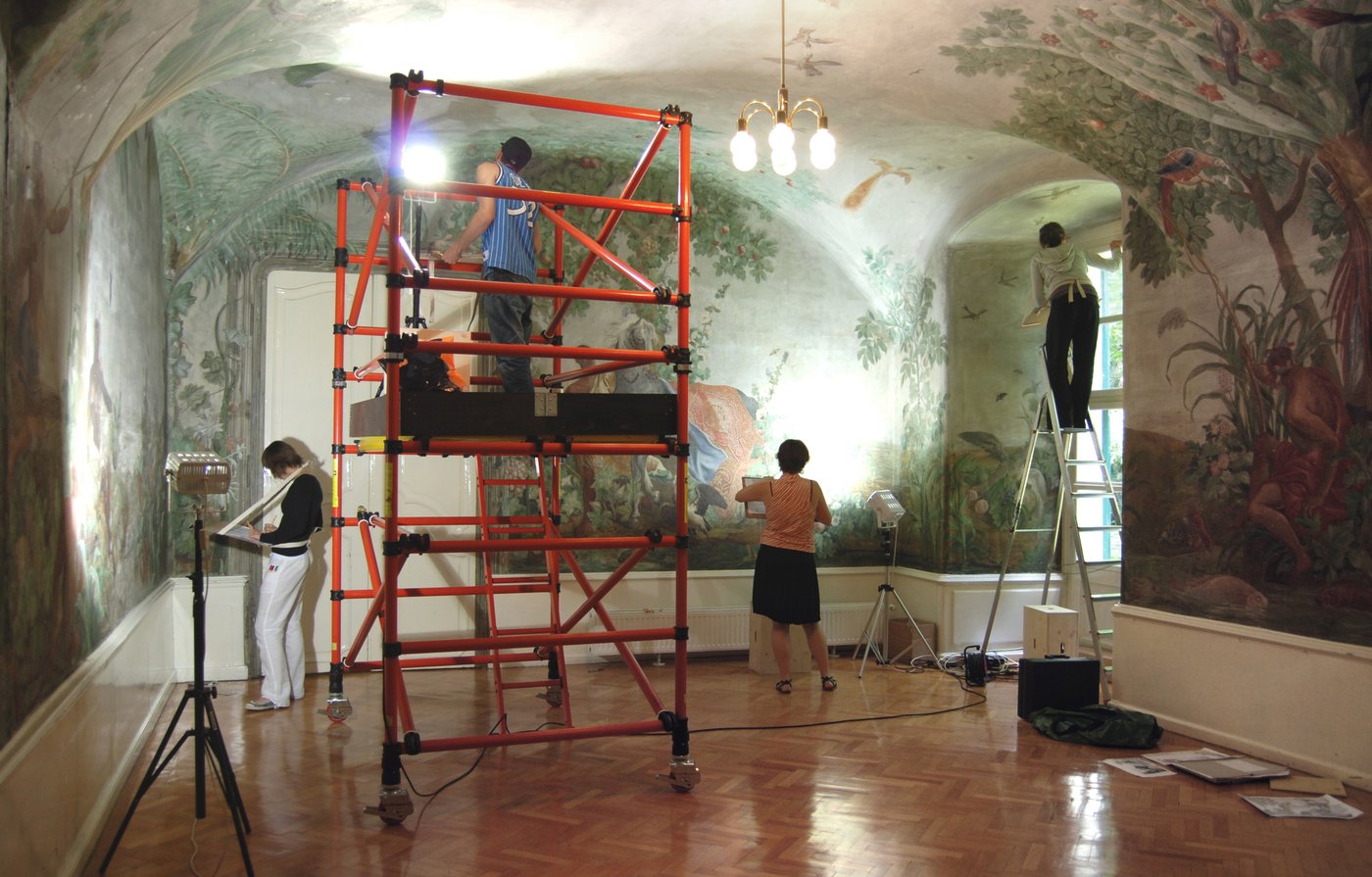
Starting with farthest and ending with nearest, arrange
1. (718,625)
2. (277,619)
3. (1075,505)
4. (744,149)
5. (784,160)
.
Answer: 1. (718,625)
2. (1075,505)
3. (277,619)
4. (744,149)
5. (784,160)

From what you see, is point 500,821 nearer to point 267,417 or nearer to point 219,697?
point 219,697

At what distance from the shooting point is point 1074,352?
7.12 m

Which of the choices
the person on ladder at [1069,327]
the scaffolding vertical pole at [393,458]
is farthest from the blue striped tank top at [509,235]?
the person on ladder at [1069,327]

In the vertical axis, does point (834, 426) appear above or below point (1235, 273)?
below

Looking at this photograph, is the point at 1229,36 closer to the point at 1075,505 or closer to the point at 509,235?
the point at 1075,505

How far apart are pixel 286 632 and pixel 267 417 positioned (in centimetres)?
182

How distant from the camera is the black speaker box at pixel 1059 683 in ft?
20.0

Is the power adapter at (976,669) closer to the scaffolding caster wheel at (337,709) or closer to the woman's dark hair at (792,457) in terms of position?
the woman's dark hair at (792,457)

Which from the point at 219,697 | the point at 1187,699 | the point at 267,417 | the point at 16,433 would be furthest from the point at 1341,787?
the point at 267,417

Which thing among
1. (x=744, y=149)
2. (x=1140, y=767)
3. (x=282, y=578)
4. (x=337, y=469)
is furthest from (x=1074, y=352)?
(x=282, y=578)

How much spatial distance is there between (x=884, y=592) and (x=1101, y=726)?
295 centimetres

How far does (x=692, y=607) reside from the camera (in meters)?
8.48

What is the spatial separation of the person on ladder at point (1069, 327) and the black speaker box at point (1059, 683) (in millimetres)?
1751

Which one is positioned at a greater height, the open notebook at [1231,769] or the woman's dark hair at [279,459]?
the woman's dark hair at [279,459]
